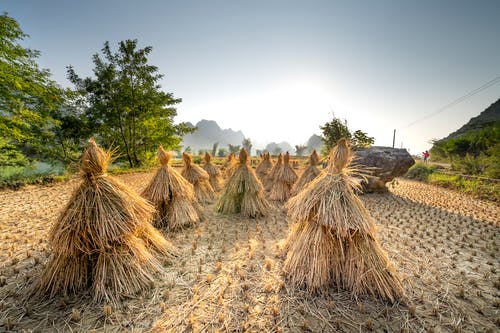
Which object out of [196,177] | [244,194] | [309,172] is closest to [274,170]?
[309,172]

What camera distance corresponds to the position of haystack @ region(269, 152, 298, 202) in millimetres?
8508

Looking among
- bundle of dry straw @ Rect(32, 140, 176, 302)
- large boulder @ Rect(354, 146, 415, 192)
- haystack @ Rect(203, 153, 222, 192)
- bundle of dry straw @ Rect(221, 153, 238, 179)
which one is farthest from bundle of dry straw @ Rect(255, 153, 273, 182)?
bundle of dry straw @ Rect(32, 140, 176, 302)

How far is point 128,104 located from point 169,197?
16857 millimetres

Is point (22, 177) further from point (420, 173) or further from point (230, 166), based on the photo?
point (420, 173)

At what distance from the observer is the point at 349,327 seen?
221 centimetres

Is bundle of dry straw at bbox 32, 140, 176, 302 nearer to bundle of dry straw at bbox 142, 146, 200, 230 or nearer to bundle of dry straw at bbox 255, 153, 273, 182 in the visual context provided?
bundle of dry straw at bbox 142, 146, 200, 230

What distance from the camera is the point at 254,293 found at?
2.77 m

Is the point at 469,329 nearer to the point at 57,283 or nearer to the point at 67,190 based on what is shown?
the point at 57,283

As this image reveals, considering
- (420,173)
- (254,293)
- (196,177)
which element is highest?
(196,177)

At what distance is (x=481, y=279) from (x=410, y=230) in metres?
2.07

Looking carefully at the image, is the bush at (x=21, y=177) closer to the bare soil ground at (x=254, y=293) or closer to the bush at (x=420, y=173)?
the bare soil ground at (x=254, y=293)

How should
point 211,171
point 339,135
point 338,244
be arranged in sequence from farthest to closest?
point 339,135
point 211,171
point 338,244

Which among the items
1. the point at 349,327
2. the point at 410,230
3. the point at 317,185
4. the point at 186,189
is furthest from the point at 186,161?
the point at 410,230

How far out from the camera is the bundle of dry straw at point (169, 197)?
501cm
